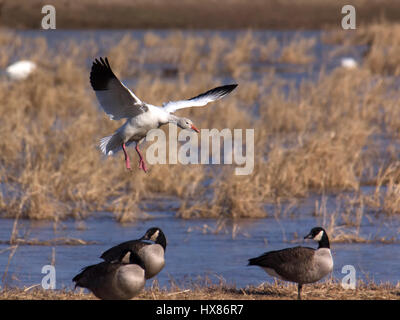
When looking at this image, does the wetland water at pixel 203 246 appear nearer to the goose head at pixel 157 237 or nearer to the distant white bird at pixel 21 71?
the goose head at pixel 157 237

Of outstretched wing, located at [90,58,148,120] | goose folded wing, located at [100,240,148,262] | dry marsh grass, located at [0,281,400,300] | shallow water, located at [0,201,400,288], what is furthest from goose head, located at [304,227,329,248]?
outstretched wing, located at [90,58,148,120]

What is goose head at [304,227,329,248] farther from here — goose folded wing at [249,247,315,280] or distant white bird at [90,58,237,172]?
distant white bird at [90,58,237,172]

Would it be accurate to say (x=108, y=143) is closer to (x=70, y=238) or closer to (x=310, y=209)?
(x=70, y=238)

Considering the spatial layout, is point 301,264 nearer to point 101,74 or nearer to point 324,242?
point 324,242

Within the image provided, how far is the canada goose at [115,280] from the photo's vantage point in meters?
6.60

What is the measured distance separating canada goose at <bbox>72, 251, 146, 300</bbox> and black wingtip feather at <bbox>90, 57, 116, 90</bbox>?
1.79 metres

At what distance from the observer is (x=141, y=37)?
107 ft

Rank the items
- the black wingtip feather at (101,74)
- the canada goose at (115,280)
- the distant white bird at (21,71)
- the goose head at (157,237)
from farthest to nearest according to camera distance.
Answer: the distant white bird at (21,71)
the black wingtip feather at (101,74)
the goose head at (157,237)
the canada goose at (115,280)

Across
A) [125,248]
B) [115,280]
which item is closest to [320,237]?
[125,248]

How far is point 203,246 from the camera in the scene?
9.97m

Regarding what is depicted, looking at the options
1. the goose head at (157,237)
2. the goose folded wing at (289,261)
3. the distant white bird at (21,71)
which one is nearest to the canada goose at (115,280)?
the goose head at (157,237)

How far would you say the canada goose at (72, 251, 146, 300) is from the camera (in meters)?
6.60

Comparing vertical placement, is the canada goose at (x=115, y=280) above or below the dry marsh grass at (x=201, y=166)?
below

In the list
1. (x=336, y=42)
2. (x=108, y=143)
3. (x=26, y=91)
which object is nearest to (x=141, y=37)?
(x=336, y=42)
